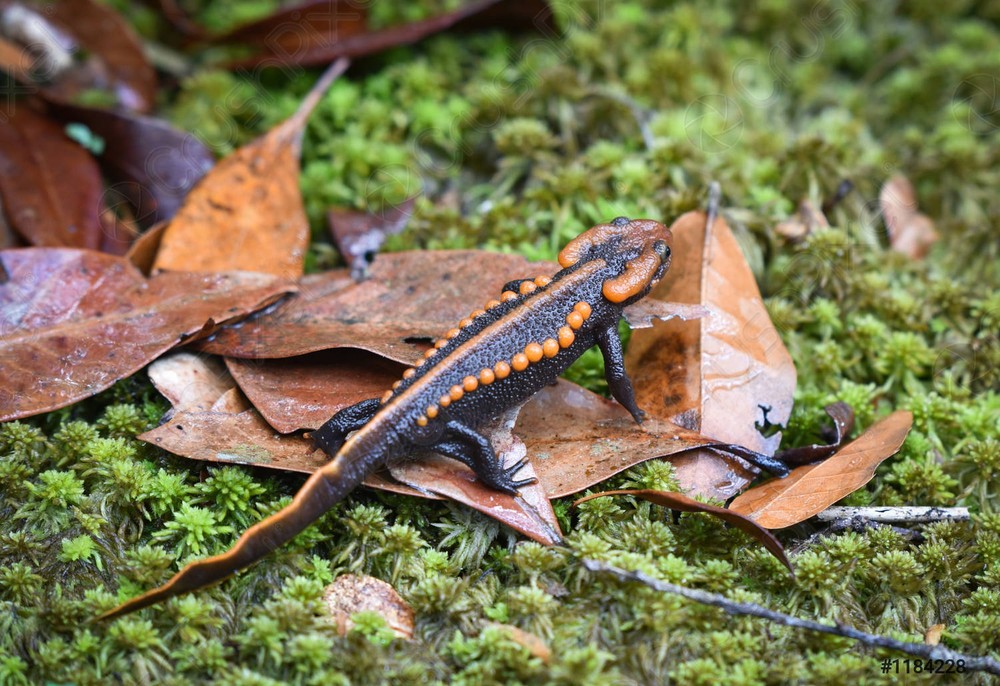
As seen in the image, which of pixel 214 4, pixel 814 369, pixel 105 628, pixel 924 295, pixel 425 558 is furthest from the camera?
pixel 214 4

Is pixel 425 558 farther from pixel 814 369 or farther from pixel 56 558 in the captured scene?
pixel 814 369

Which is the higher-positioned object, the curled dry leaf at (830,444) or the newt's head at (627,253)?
the newt's head at (627,253)

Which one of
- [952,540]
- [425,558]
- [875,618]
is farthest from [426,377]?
[952,540]

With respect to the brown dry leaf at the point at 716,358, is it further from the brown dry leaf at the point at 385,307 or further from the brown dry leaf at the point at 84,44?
the brown dry leaf at the point at 84,44

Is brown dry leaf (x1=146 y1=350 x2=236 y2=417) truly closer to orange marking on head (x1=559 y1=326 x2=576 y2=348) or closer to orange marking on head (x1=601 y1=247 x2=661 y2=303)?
orange marking on head (x1=559 y1=326 x2=576 y2=348)

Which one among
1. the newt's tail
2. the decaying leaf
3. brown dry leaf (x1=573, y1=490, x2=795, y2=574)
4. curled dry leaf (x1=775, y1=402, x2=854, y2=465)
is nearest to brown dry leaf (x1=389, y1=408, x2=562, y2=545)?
brown dry leaf (x1=573, y1=490, x2=795, y2=574)

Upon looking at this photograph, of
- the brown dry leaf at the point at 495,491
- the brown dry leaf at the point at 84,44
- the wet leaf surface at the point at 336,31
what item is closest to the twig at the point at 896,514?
the brown dry leaf at the point at 495,491
